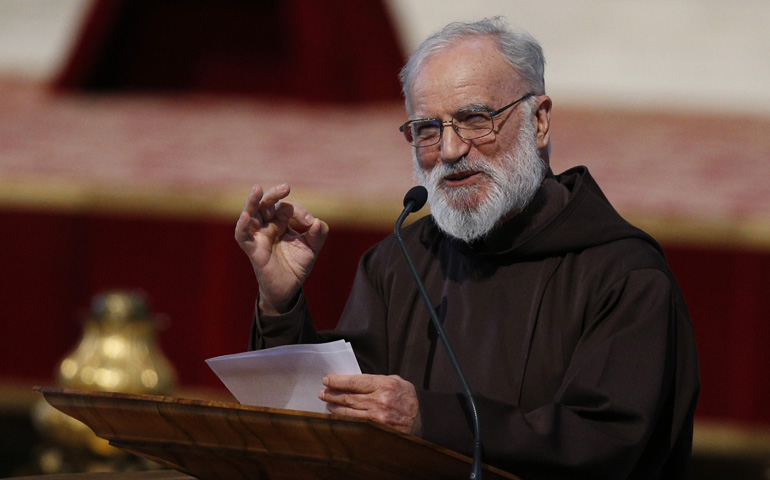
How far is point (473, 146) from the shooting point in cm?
215

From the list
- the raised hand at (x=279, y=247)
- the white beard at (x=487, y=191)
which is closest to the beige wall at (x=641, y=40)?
the white beard at (x=487, y=191)

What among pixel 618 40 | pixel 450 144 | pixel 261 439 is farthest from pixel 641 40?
pixel 261 439

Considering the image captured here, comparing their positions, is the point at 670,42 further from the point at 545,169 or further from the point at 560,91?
the point at 545,169

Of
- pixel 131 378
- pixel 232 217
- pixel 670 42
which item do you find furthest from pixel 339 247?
pixel 670 42

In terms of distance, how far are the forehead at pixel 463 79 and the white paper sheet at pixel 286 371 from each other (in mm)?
610

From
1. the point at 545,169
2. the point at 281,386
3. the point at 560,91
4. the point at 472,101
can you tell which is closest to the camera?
the point at 281,386

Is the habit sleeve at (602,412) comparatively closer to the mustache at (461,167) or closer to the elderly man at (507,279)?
the elderly man at (507,279)

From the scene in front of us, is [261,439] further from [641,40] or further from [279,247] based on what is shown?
[641,40]

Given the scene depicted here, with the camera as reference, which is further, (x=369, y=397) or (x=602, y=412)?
(x=602, y=412)

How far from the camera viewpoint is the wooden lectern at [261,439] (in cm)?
155

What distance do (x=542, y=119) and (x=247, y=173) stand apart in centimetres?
310

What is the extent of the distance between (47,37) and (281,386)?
870 cm

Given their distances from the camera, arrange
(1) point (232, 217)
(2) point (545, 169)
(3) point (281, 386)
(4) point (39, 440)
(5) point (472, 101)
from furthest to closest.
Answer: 1. (4) point (39, 440)
2. (1) point (232, 217)
3. (2) point (545, 169)
4. (5) point (472, 101)
5. (3) point (281, 386)

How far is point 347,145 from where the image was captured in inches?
242
